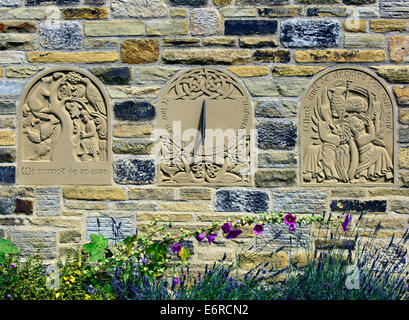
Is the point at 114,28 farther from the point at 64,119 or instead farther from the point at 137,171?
the point at 137,171

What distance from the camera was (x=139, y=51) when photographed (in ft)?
10.9

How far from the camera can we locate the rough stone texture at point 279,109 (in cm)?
332

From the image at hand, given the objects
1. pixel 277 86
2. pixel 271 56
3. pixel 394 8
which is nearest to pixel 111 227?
pixel 277 86

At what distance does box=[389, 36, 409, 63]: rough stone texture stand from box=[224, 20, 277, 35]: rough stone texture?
982 mm

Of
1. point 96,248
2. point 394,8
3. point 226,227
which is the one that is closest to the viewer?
point 226,227

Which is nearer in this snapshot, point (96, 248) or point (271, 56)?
point (96, 248)

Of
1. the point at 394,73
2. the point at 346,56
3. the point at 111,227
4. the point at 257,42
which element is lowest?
the point at 111,227

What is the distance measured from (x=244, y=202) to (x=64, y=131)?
5.37 feet

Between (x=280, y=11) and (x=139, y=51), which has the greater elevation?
(x=280, y=11)

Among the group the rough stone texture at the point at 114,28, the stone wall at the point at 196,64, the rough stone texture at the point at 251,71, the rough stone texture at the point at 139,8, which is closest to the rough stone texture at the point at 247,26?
the stone wall at the point at 196,64

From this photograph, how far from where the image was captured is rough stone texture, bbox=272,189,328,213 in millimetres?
3305

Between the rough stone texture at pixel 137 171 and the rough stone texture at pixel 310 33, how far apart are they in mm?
1562

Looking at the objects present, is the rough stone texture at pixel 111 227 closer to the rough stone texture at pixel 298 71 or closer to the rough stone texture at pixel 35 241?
the rough stone texture at pixel 35 241

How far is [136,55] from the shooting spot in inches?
131
